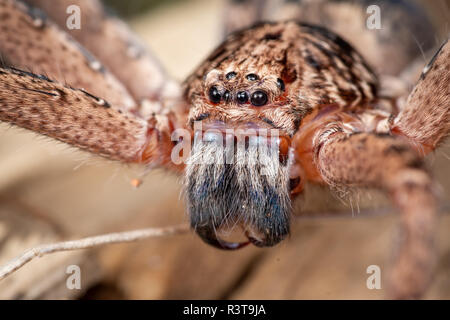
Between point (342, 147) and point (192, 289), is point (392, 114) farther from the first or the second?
point (192, 289)

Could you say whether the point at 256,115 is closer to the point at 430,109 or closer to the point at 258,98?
the point at 258,98

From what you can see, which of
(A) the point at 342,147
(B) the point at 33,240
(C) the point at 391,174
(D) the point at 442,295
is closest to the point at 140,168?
(B) the point at 33,240

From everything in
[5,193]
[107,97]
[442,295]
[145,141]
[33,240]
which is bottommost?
[442,295]

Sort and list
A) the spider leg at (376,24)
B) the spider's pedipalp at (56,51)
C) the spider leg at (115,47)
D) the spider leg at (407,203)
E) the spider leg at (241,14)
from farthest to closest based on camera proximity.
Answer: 1. the spider leg at (241,14)
2. the spider leg at (376,24)
3. the spider leg at (115,47)
4. the spider's pedipalp at (56,51)
5. the spider leg at (407,203)

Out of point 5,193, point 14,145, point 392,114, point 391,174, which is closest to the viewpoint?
point 391,174

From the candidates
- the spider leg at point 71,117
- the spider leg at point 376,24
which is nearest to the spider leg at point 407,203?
the spider leg at point 71,117

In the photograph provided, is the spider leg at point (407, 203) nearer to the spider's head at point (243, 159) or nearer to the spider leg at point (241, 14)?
the spider's head at point (243, 159)

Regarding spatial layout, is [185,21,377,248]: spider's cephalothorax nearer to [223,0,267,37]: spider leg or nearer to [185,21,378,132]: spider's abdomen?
[185,21,378,132]: spider's abdomen

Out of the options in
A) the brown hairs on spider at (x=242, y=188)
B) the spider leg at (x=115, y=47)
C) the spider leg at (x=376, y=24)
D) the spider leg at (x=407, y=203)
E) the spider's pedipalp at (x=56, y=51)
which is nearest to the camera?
the spider leg at (x=407, y=203)
